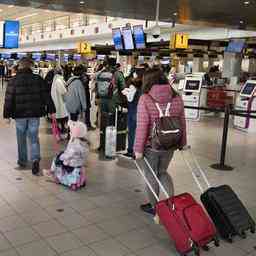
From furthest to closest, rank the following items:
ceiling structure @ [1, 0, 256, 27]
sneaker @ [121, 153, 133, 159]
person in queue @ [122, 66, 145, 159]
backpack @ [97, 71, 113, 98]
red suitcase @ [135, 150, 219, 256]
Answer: ceiling structure @ [1, 0, 256, 27] < backpack @ [97, 71, 113, 98] < sneaker @ [121, 153, 133, 159] < person in queue @ [122, 66, 145, 159] < red suitcase @ [135, 150, 219, 256]

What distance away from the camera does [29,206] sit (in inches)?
165

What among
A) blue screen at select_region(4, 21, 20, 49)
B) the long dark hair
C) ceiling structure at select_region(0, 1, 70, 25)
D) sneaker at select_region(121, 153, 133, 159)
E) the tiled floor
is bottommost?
the tiled floor

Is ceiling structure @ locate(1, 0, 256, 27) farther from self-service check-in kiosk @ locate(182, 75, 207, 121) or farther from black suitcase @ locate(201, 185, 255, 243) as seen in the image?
black suitcase @ locate(201, 185, 255, 243)

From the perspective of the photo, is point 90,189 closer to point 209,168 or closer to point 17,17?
point 209,168

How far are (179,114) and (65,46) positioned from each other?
32.5 metres

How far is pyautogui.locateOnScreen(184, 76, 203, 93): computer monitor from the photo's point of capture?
12.5 metres

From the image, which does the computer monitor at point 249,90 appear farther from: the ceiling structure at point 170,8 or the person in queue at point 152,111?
the person in queue at point 152,111

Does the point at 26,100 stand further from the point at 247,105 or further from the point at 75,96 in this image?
the point at 247,105

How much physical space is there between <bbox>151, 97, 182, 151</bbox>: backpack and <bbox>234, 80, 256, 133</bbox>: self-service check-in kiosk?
6.40 metres

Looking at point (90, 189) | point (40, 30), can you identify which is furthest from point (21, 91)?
point (40, 30)

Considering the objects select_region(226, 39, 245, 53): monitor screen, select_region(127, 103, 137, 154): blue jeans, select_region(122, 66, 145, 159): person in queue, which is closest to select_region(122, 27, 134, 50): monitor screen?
select_region(226, 39, 245, 53): monitor screen

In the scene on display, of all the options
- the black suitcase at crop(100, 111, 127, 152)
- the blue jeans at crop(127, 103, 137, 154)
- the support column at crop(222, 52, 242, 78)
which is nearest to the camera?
the blue jeans at crop(127, 103, 137, 154)

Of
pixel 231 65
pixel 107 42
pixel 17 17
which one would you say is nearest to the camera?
pixel 231 65

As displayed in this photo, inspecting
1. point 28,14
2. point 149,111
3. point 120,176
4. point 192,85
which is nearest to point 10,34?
point 192,85
